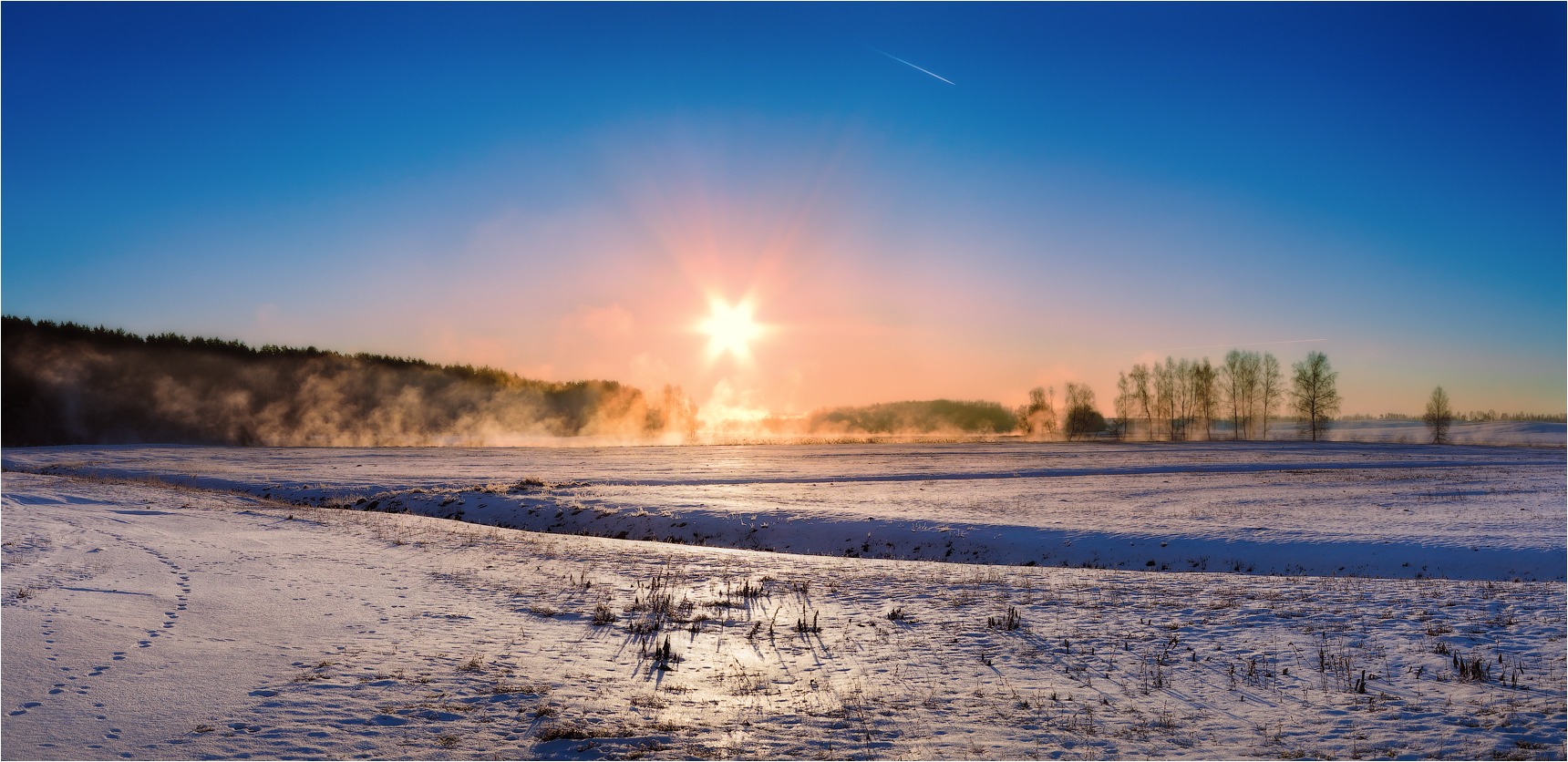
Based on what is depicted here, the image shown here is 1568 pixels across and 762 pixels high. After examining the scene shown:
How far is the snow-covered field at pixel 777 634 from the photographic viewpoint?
7.79m

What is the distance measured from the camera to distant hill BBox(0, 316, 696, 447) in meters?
83.6

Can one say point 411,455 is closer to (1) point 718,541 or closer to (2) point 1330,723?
(1) point 718,541

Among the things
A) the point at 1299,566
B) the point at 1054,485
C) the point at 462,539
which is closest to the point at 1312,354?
the point at 1054,485

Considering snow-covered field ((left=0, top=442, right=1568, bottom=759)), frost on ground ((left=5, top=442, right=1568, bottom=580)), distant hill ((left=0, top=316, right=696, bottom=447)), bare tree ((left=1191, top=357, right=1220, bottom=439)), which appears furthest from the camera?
bare tree ((left=1191, top=357, right=1220, bottom=439))

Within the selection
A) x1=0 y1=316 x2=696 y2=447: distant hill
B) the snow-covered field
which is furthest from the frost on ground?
x1=0 y1=316 x2=696 y2=447: distant hill

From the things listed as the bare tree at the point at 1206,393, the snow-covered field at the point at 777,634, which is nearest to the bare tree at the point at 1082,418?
the bare tree at the point at 1206,393

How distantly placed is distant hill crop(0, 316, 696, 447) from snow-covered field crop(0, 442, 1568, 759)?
70.4m

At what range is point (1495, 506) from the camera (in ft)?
100

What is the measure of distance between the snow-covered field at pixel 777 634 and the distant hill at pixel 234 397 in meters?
70.4

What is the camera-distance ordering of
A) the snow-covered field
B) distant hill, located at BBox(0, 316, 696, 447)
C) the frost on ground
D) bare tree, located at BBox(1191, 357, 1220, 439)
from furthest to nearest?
1. bare tree, located at BBox(1191, 357, 1220, 439)
2. distant hill, located at BBox(0, 316, 696, 447)
3. the frost on ground
4. the snow-covered field

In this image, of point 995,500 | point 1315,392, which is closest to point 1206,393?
point 1315,392

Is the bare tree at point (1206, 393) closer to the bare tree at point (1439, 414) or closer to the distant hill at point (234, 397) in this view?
the bare tree at point (1439, 414)

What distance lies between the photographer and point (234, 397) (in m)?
95.2

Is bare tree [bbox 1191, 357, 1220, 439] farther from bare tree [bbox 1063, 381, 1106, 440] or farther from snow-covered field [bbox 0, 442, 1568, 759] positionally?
snow-covered field [bbox 0, 442, 1568, 759]
